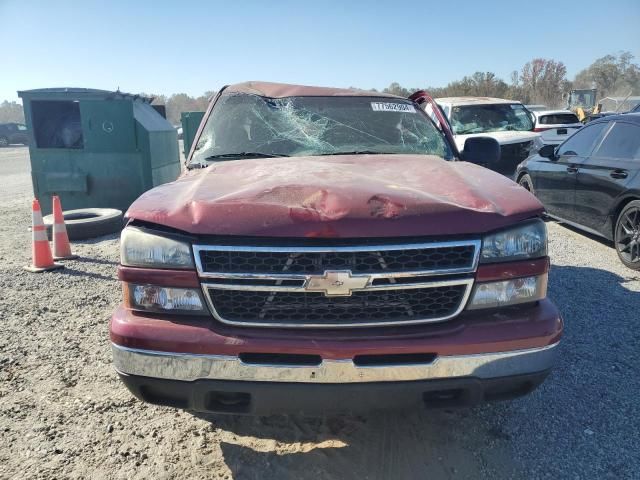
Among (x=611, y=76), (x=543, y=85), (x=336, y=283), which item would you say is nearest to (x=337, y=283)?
(x=336, y=283)

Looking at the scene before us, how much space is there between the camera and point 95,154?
8.07 m

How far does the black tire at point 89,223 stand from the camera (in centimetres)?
678

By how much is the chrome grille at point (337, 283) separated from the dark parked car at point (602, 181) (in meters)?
4.24

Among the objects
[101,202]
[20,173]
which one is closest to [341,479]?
[101,202]

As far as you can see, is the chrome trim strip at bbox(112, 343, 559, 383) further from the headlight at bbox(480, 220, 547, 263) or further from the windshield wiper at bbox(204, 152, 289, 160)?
the windshield wiper at bbox(204, 152, 289, 160)

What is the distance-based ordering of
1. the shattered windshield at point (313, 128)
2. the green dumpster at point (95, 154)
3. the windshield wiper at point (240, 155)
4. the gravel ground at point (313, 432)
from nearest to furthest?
the gravel ground at point (313, 432) < the windshield wiper at point (240, 155) < the shattered windshield at point (313, 128) < the green dumpster at point (95, 154)

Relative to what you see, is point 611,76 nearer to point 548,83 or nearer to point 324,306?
point 548,83

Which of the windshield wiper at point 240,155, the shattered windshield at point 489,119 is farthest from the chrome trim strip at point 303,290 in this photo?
the shattered windshield at point 489,119

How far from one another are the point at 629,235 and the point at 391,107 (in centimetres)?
340

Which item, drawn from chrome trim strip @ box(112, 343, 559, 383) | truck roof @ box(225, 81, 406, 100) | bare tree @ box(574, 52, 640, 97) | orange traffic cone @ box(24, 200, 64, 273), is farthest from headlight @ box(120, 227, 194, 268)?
bare tree @ box(574, 52, 640, 97)

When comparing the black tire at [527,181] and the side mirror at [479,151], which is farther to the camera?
the black tire at [527,181]

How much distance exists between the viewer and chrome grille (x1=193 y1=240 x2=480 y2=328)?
196 cm

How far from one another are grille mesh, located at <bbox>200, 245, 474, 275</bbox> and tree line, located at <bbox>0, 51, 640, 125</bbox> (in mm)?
16324

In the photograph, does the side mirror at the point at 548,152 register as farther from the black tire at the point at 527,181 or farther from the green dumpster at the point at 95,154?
the green dumpster at the point at 95,154
